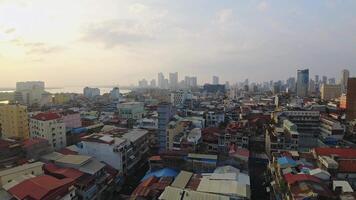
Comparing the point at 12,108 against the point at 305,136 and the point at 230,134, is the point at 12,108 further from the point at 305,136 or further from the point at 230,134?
the point at 305,136

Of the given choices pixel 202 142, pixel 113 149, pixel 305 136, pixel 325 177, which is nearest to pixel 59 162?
pixel 113 149

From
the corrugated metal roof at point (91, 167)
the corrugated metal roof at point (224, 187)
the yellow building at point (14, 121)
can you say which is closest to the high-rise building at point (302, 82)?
the yellow building at point (14, 121)

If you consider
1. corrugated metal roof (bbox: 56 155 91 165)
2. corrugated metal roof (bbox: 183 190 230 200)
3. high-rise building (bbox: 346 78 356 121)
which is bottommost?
corrugated metal roof (bbox: 183 190 230 200)

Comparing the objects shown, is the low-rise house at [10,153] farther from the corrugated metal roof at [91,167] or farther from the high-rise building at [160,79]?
the high-rise building at [160,79]

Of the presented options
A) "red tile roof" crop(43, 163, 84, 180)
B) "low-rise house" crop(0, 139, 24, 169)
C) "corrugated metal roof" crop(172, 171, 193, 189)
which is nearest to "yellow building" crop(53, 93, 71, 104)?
"low-rise house" crop(0, 139, 24, 169)

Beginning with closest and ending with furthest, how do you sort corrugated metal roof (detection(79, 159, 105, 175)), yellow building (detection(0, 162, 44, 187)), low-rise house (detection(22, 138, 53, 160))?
yellow building (detection(0, 162, 44, 187))
corrugated metal roof (detection(79, 159, 105, 175))
low-rise house (detection(22, 138, 53, 160))

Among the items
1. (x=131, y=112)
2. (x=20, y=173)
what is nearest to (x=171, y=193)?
(x=20, y=173)

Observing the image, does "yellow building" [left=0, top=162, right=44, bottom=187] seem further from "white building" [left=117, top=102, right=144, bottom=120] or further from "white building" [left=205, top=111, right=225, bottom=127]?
"white building" [left=117, top=102, right=144, bottom=120]

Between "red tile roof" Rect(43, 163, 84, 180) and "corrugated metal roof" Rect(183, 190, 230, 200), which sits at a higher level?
"red tile roof" Rect(43, 163, 84, 180)
